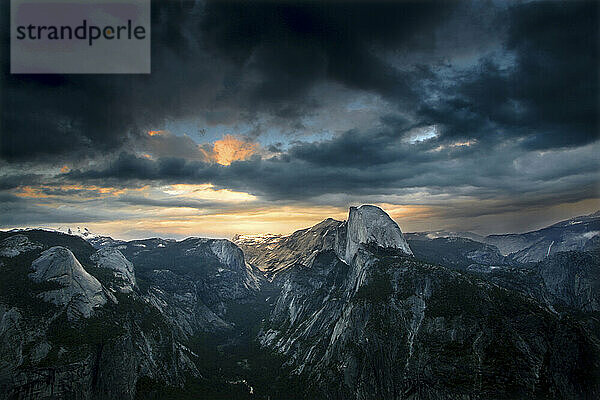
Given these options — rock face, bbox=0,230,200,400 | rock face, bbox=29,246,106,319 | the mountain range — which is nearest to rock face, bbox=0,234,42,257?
the mountain range

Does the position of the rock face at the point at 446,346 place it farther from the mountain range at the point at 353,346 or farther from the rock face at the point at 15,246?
the rock face at the point at 15,246

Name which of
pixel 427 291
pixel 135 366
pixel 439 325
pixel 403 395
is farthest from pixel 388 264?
pixel 135 366

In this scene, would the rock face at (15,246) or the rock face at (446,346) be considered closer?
the rock face at (446,346)

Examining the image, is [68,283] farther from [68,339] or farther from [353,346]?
[353,346]

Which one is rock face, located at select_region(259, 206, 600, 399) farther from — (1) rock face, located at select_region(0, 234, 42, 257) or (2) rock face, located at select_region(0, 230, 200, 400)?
(1) rock face, located at select_region(0, 234, 42, 257)

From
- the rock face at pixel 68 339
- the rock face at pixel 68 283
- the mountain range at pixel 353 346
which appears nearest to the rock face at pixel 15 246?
the mountain range at pixel 353 346

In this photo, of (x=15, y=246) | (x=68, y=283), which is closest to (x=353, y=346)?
(x=68, y=283)

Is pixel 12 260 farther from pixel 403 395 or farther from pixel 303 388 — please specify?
Answer: pixel 403 395

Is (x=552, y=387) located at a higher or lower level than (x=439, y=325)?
lower
